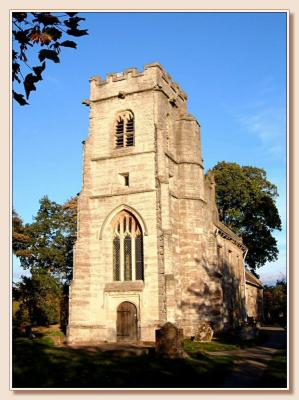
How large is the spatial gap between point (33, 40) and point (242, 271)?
1514 inches

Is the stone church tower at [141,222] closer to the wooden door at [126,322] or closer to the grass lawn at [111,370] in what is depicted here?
the wooden door at [126,322]

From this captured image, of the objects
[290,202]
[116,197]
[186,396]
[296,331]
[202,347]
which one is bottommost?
[202,347]

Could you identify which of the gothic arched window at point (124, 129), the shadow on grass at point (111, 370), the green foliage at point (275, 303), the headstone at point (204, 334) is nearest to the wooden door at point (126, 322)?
the headstone at point (204, 334)

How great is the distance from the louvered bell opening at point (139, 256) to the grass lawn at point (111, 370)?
8.07m

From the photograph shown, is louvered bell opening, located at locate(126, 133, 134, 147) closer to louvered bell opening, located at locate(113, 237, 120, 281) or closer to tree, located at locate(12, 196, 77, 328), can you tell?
louvered bell opening, located at locate(113, 237, 120, 281)

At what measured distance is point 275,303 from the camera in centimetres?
4894

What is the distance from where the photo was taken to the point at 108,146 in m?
28.6

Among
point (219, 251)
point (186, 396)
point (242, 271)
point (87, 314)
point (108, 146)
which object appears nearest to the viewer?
point (186, 396)

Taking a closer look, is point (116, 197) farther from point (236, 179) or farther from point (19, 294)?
point (236, 179)

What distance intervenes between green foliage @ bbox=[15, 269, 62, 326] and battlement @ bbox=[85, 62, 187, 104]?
1401 centimetres

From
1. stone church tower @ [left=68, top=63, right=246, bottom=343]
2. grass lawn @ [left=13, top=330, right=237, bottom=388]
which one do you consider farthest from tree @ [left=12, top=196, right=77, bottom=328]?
grass lawn @ [left=13, top=330, right=237, bottom=388]

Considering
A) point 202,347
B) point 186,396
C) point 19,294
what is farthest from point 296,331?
point 19,294

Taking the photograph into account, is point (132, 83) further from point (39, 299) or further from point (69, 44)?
point (69, 44)

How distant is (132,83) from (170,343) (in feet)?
56.9
